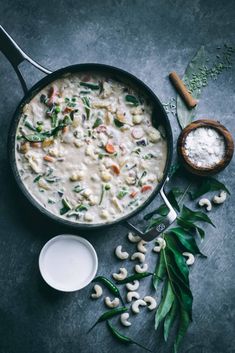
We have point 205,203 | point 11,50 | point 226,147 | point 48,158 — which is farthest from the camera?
point 205,203

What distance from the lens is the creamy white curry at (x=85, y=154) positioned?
267cm

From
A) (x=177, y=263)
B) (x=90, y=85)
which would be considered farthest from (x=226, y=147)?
(x=90, y=85)

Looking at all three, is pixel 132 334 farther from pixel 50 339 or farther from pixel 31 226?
pixel 31 226

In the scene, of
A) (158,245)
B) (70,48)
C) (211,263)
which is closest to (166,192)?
(158,245)

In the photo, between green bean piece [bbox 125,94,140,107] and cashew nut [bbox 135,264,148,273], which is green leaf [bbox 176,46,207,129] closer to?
green bean piece [bbox 125,94,140,107]

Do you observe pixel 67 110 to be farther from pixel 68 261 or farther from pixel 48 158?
pixel 68 261

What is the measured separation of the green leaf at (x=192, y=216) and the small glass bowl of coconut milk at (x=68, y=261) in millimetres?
545

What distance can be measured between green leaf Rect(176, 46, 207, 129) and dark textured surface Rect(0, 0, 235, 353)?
0.13 ft

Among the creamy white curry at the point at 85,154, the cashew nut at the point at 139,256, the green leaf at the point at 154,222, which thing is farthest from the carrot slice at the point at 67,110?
the cashew nut at the point at 139,256

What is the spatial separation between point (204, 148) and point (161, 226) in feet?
1.66

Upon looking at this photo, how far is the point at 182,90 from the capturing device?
2.88m

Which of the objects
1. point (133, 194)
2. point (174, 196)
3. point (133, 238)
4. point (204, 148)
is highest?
point (204, 148)

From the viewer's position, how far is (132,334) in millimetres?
2877

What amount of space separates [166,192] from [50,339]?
1.04 metres
